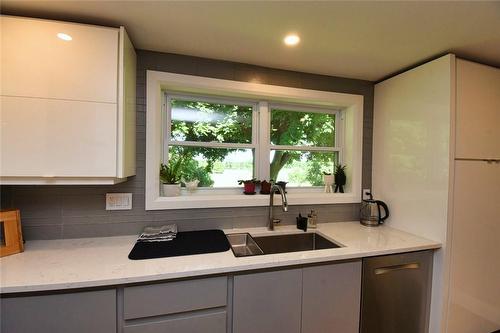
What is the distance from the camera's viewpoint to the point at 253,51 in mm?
1553

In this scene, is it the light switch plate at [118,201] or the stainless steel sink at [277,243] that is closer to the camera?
the light switch plate at [118,201]

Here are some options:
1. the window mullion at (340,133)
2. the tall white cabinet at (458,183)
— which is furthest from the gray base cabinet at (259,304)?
the window mullion at (340,133)

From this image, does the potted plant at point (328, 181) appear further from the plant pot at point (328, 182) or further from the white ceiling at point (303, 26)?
the white ceiling at point (303, 26)

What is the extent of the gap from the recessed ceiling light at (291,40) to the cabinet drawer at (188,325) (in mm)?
1593

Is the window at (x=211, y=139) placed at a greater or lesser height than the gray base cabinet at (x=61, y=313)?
greater

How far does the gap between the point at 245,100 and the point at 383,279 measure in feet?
5.37

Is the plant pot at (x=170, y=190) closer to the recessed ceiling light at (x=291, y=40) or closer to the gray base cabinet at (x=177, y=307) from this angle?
the gray base cabinet at (x=177, y=307)

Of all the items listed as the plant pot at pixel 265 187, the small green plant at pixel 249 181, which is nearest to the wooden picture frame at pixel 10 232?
the small green plant at pixel 249 181

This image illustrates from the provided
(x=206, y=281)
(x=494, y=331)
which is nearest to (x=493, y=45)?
(x=494, y=331)

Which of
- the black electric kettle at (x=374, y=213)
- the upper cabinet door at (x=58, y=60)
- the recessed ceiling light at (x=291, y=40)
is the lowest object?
the black electric kettle at (x=374, y=213)

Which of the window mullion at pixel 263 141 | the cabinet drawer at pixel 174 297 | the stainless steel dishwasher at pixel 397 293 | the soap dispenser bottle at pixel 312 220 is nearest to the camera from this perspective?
the cabinet drawer at pixel 174 297

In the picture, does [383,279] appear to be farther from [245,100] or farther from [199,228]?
[245,100]

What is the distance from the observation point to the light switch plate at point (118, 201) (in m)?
1.51

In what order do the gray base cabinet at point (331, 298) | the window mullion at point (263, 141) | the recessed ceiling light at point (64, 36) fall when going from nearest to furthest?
the recessed ceiling light at point (64, 36), the gray base cabinet at point (331, 298), the window mullion at point (263, 141)
